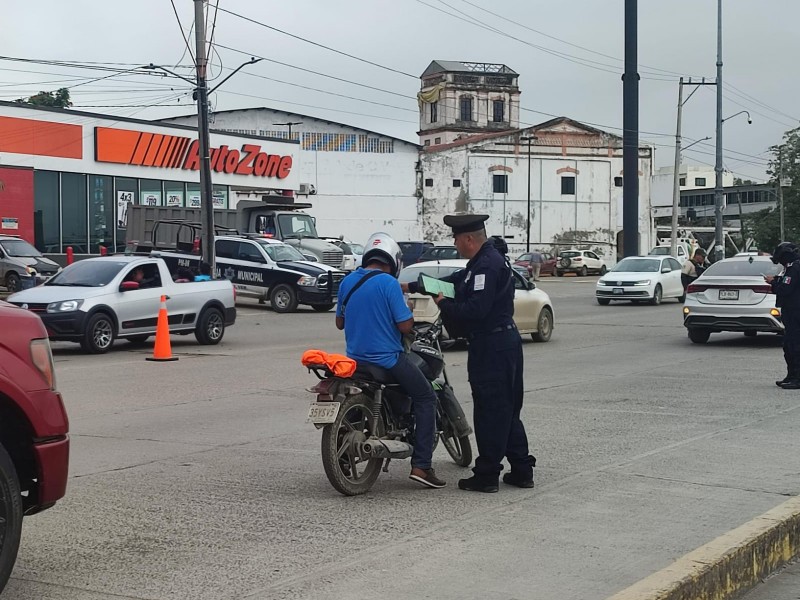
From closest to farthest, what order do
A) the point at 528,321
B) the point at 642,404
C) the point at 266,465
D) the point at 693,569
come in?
the point at 693,569
the point at 266,465
the point at 642,404
the point at 528,321

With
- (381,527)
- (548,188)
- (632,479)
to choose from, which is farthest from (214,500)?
(548,188)

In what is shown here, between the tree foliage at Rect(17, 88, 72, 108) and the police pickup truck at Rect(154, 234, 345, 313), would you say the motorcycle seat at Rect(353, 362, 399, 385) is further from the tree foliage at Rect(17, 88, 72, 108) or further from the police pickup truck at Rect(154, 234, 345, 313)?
the tree foliage at Rect(17, 88, 72, 108)

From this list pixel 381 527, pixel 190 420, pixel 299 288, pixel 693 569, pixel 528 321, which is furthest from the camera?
pixel 299 288

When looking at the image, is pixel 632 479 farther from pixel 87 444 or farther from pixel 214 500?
pixel 87 444

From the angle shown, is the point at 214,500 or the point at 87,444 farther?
the point at 87,444

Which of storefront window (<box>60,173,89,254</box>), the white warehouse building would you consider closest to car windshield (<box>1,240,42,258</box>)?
storefront window (<box>60,173,89,254</box>)

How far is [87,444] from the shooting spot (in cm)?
1031

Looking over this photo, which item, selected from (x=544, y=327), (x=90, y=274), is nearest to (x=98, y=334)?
(x=90, y=274)

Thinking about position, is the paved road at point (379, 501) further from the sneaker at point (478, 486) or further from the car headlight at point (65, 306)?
the car headlight at point (65, 306)

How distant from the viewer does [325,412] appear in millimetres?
7547

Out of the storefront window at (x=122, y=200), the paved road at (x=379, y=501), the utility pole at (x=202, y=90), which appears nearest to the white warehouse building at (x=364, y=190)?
the storefront window at (x=122, y=200)

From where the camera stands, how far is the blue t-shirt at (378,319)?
788 centimetres

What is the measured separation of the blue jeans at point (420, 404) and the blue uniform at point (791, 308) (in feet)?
25.7

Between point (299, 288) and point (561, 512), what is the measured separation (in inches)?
919
